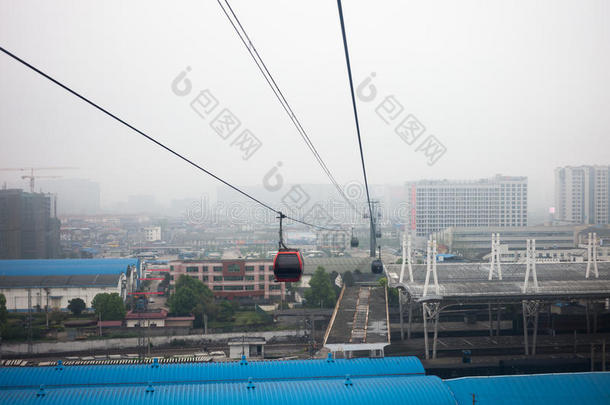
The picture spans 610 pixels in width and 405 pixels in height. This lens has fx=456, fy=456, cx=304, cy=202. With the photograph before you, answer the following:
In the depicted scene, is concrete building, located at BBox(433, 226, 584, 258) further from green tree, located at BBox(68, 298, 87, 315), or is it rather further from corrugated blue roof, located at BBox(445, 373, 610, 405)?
corrugated blue roof, located at BBox(445, 373, 610, 405)

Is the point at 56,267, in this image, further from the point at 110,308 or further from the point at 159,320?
the point at 159,320

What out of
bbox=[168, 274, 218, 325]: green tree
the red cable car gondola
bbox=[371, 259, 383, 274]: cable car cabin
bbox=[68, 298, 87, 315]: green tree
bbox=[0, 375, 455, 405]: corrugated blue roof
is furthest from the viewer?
bbox=[68, 298, 87, 315]: green tree

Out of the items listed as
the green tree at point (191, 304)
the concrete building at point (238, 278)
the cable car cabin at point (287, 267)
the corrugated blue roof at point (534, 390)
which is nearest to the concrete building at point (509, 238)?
the concrete building at point (238, 278)

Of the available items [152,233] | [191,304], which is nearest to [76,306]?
[191,304]

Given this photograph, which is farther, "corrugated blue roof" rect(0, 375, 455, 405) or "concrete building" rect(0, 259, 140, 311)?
"concrete building" rect(0, 259, 140, 311)

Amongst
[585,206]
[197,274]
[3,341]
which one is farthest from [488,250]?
[3,341]

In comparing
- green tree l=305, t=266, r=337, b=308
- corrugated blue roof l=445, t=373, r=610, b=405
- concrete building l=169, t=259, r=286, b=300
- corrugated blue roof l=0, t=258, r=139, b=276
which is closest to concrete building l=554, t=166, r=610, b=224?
green tree l=305, t=266, r=337, b=308
